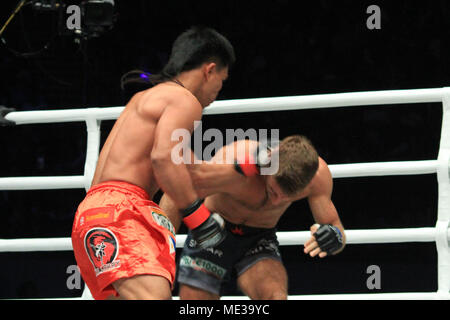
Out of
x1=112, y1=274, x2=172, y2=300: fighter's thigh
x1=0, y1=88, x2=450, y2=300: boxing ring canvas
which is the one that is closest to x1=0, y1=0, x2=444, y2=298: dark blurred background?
x1=0, y1=88, x2=450, y2=300: boxing ring canvas

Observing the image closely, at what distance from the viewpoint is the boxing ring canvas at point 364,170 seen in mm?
1875

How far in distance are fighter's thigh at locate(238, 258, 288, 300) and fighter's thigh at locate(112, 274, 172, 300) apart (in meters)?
0.54

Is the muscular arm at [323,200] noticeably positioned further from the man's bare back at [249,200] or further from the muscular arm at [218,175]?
the muscular arm at [218,175]

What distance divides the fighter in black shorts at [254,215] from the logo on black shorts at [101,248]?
0.39 meters

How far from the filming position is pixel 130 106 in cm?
167

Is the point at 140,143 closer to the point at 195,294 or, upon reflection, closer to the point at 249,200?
the point at 249,200

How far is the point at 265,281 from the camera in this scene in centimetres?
192

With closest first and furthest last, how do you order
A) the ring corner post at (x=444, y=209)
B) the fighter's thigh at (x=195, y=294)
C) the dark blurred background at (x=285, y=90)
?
1. the ring corner post at (x=444, y=209)
2. the fighter's thigh at (x=195, y=294)
3. the dark blurred background at (x=285, y=90)

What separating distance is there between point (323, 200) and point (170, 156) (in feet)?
2.16

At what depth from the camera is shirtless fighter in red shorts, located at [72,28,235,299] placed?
1443 millimetres

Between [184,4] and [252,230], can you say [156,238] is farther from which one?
[184,4]

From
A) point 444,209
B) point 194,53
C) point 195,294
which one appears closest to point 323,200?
point 444,209

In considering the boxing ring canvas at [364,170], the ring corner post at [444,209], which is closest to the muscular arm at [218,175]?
the boxing ring canvas at [364,170]

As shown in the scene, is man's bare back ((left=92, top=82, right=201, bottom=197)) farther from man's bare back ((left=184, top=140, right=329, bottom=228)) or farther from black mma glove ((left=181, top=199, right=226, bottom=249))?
man's bare back ((left=184, top=140, right=329, bottom=228))
